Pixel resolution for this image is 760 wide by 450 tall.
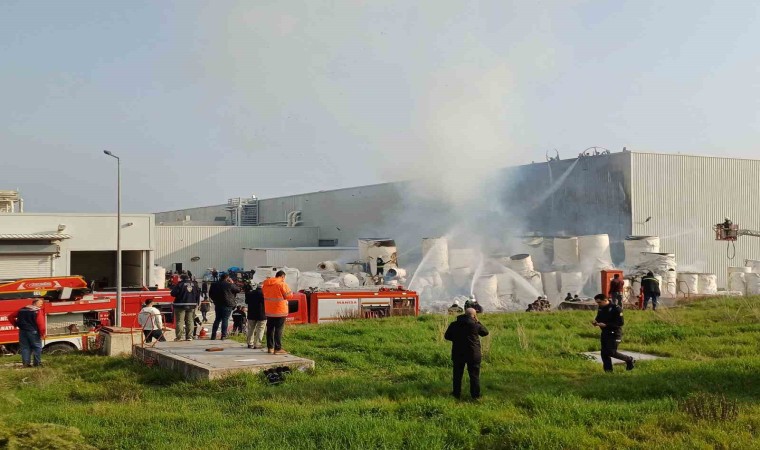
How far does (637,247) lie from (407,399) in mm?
25731

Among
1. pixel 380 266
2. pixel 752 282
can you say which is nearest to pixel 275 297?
pixel 380 266

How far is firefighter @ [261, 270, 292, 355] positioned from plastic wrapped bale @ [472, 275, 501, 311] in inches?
755

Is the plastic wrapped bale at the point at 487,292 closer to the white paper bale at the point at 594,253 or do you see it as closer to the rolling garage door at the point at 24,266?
the white paper bale at the point at 594,253

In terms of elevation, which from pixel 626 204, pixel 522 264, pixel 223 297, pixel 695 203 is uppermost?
pixel 695 203

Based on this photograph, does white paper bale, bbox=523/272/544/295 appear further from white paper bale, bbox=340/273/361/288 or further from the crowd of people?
the crowd of people

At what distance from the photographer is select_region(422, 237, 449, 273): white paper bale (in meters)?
34.6

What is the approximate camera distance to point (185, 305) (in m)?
15.4

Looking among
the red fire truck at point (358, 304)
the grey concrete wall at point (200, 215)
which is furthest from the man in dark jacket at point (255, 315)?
the grey concrete wall at point (200, 215)

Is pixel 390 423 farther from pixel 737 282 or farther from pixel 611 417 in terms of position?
pixel 737 282

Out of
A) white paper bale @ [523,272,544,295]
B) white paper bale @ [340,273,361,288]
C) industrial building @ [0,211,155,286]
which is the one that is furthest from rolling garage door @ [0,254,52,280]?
white paper bale @ [523,272,544,295]

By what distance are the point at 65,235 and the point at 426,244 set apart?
17497mm

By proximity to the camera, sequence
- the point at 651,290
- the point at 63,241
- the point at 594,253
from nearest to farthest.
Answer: the point at 651,290
the point at 594,253
the point at 63,241

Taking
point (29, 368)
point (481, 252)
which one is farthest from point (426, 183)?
point (29, 368)

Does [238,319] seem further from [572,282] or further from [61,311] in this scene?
[572,282]
